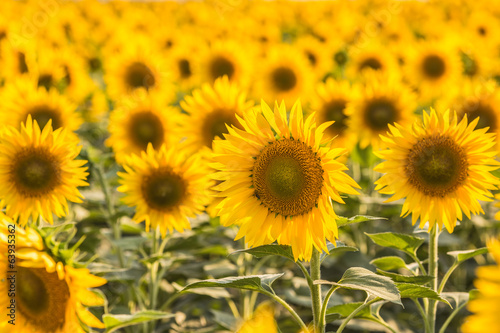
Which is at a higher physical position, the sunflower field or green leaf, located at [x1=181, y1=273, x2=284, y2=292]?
the sunflower field

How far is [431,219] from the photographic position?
2207 mm

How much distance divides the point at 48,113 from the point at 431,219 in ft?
8.59

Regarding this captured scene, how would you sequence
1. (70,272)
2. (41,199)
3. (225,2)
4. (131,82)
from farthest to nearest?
1. (225,2)
2. (131,82)
3. (41,199)
4. (70,272)

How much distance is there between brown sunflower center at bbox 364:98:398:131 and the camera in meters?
4.09

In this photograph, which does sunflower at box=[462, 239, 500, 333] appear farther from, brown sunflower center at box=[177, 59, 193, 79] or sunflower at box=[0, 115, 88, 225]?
brown sunflower center at box=[177, 59, 193, 79]

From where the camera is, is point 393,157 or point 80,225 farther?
point 80,225

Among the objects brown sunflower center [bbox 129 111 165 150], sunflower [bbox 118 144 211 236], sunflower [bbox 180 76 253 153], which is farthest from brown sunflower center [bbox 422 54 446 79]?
sunflower [bbox 118 144 211 236]

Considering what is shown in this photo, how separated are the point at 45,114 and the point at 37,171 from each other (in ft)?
4.28

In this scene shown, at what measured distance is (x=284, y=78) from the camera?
5.53m

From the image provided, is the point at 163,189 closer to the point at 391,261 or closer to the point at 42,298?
the point at 42,298

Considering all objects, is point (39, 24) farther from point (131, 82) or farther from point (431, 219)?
point (431, 219)

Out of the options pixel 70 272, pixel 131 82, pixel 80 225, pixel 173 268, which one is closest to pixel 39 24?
pixel 131 82

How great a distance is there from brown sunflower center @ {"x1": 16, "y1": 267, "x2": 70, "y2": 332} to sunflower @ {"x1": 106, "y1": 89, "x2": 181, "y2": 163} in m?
1.86

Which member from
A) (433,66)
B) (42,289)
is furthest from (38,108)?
(433,66)
